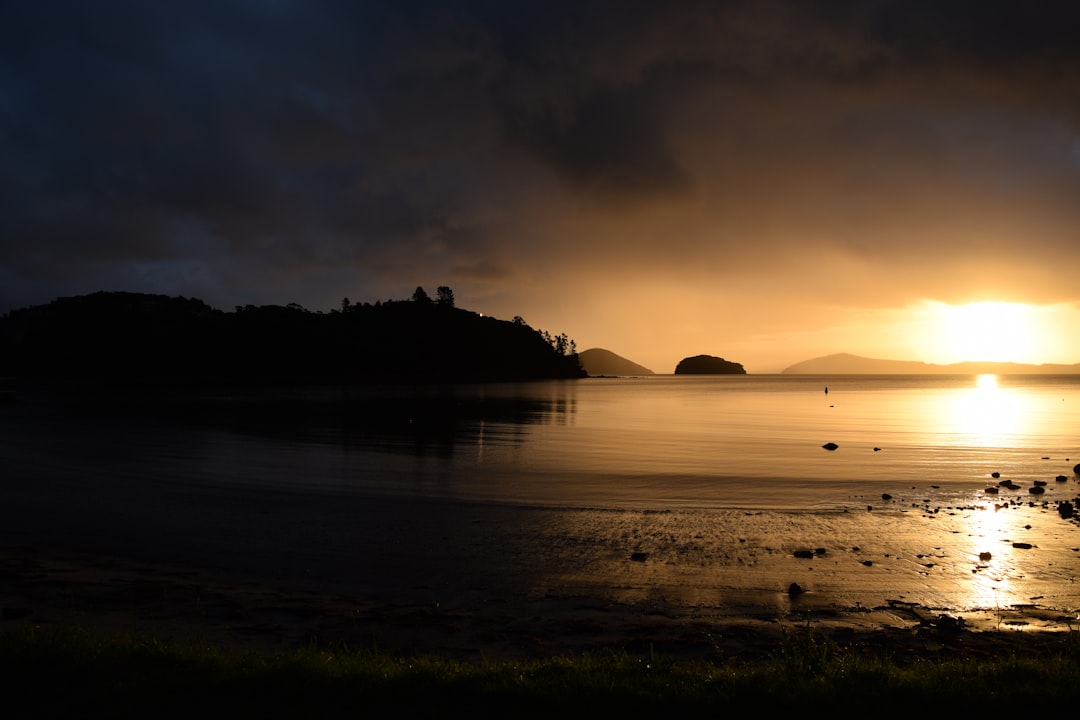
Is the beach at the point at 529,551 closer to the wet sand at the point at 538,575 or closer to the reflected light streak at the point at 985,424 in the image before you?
the wet sand at the point at 538,575

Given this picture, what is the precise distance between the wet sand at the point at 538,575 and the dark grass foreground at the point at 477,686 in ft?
7.01

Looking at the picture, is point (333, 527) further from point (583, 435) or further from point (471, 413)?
point (471, 413)

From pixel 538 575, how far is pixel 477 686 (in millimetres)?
7476

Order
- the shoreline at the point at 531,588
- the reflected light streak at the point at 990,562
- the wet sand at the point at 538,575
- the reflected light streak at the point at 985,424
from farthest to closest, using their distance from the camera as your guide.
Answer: the reflected light streak at the point at 985,424, the reflected light streak at the point at 990,562, the wet sand at the point at 538,575, the shoreline at the point at 531,588

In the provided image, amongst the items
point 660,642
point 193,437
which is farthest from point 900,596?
point 193,437

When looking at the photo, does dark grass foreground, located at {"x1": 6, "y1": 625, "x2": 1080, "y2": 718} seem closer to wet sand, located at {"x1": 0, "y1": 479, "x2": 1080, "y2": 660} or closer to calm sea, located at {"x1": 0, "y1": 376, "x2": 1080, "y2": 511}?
wet sand, located at {"x1": 0, "y1": 479, "x2": 1080, "y2": 660}

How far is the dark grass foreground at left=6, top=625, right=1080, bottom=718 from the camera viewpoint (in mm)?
7543

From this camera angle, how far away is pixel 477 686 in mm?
8062

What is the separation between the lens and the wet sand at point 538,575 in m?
11.7

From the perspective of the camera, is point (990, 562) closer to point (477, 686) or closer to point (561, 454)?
point (477, 686)

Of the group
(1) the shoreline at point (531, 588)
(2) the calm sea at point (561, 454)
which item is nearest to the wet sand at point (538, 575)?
(1) the shoreline at point (531, 588)

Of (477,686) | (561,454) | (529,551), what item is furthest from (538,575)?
(561,454)

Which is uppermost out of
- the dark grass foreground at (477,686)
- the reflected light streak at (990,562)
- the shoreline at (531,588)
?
the dark grass foreground at (477,686)

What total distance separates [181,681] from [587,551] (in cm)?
1132
